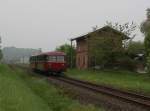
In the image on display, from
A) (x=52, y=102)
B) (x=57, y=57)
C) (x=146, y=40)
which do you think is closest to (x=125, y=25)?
(x=146, y=40)

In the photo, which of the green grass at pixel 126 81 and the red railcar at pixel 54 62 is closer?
the green grass at pixel 126 81

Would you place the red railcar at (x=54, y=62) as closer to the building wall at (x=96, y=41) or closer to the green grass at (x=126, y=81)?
the green grass at (x=126, y=81)

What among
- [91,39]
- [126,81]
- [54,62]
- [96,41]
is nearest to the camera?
[126,81]

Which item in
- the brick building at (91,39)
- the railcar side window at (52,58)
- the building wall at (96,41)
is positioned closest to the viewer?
the railcar side window at (52,58)

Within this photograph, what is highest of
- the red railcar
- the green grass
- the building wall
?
the building wall

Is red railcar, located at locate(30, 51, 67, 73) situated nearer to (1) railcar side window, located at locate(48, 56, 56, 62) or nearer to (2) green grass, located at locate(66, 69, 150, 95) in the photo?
(1) railcar side window, located at locate(48, 56, 56, 62)

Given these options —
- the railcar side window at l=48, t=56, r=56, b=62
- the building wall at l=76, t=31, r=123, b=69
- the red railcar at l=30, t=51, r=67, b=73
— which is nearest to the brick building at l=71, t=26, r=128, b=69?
the building wall at l=76, t=31, r=123, b=69

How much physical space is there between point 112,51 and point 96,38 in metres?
3.77

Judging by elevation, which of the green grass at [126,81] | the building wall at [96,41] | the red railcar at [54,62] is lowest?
→ the green grass at [126,81]

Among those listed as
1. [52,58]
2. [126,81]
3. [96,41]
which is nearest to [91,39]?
[96,41]

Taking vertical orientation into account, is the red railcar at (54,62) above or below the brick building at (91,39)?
below

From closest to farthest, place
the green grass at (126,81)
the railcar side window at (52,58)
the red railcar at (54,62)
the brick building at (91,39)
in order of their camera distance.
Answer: the green grass at (126,81) → the red railcar at (54,62) → the railcar side window at (52,58) → the brick building at (91,39)

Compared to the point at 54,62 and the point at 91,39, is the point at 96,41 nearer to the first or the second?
the point at 91,39

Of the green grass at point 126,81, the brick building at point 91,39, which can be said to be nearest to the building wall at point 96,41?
the brick building at point 91,39
